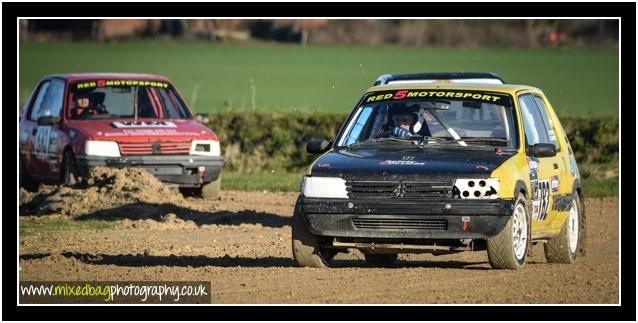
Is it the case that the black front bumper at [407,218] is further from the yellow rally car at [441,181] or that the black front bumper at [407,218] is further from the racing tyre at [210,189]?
the racing tyre at [210,189]

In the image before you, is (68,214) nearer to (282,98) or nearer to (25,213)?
(25,213)

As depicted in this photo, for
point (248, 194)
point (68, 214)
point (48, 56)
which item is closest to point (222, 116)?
point (248, 194)

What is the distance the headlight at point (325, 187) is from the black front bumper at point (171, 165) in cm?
754

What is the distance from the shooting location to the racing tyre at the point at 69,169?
1905 cm

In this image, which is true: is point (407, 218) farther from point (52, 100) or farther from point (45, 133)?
point (52, 100)

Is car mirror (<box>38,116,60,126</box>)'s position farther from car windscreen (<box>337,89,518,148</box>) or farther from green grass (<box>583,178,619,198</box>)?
car windscreen (<box>337,89,518,148</box>)

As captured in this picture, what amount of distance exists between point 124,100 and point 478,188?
380 inches

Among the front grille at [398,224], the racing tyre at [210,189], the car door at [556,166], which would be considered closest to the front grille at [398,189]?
the front grille at [398,224]

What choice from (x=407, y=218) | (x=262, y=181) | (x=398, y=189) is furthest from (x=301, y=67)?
(x=407, y=218)

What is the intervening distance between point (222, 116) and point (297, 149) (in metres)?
1.63

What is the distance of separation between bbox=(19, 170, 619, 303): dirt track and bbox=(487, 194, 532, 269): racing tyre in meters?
0.12

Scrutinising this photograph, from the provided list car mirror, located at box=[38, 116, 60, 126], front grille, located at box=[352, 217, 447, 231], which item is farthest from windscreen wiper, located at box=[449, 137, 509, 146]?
car mirror, located at box=[38, 116, 60, 126]

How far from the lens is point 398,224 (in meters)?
11.4

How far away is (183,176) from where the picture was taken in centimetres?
1923
